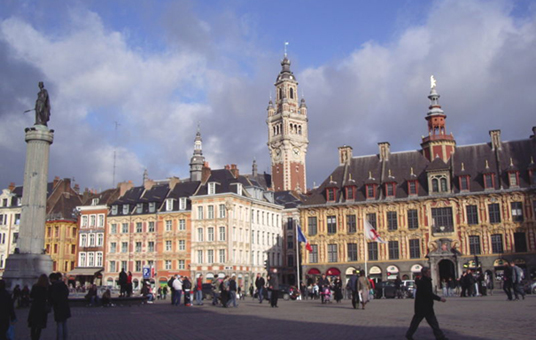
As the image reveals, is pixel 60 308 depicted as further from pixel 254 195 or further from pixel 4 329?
pixel 254 195

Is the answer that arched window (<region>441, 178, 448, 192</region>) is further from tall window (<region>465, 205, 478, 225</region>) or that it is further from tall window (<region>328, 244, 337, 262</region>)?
tall window (<region>328, 244, 337, 262</region>)

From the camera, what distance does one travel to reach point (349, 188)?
58.3 meters

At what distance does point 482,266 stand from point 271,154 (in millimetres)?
A: 80424

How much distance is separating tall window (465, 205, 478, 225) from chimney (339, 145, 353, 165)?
14.4 meters

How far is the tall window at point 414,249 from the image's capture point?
54.2m

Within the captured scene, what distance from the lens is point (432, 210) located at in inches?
2137

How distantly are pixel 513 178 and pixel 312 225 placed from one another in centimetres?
2058

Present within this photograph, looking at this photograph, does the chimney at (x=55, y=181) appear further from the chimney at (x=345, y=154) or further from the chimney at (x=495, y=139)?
the chimney at (x=495, y=139)

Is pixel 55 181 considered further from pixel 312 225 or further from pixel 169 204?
pixel 312 225

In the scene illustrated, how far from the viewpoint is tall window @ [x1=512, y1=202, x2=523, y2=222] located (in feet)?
167

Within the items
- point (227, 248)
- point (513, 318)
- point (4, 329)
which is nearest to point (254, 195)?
point (227, 248)

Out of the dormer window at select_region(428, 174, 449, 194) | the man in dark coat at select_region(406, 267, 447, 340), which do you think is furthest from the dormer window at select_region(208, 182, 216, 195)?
the man in dark coat at select_region(406, 267, 447, 340)

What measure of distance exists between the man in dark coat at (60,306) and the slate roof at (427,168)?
153 feet

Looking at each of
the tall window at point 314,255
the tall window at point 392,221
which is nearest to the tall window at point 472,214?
the tall window at point 392,221
